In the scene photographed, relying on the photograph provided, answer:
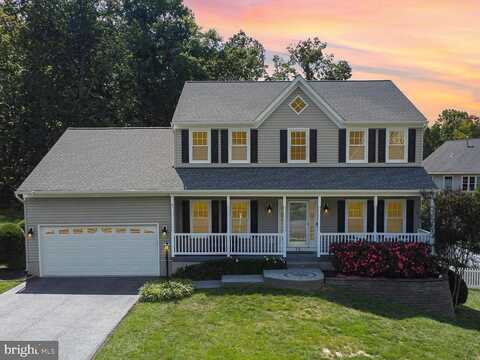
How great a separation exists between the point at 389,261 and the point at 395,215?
3292 millimetres

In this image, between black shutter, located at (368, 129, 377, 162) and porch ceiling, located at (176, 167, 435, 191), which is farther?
black shutter, located at (368, 129, 377, 162)

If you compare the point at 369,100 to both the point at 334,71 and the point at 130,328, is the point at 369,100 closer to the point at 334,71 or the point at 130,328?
the point at 130,328

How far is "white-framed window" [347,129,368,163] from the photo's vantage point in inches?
619

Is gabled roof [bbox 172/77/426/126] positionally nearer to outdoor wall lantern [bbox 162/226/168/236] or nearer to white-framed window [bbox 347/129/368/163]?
white-framed window [bbox 347/129/368/163]

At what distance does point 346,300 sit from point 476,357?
3735 mm

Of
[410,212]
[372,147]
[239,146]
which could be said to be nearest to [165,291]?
[239,146]

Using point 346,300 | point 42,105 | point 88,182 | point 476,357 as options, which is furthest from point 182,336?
point 42,105

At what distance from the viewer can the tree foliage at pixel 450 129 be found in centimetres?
6575

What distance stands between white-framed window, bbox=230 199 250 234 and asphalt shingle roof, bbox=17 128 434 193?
48.4 inches

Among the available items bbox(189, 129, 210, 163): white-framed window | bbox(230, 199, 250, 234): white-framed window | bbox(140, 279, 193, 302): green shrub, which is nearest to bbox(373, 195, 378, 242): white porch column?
bbox(230, 199, 250, 234): white-framed window

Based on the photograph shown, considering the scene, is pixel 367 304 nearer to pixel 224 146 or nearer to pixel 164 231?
pixel 164 231

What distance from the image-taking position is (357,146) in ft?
51.7

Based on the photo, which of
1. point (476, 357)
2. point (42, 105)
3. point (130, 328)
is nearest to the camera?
point (476, 357)

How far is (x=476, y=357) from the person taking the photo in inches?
343
